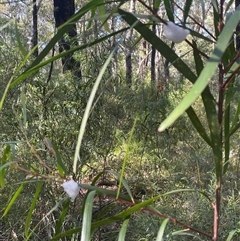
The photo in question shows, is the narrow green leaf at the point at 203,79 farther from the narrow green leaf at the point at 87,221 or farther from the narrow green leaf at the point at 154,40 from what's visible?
the narrow green leaf at the point at 87,221

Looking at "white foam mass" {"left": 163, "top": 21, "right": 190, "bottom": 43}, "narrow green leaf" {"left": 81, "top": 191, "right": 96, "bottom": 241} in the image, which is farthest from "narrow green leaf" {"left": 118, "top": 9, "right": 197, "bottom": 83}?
"narrow green leaf" {"left": 81, "top": 191, "right": 96, "bottom": 241}

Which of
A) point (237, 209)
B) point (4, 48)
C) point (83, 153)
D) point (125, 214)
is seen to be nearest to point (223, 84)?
point (125, 214)

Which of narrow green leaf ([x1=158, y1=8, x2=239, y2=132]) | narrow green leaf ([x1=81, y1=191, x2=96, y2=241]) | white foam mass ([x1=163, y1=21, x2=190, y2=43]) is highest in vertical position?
white foam mass ([x1=163, y1=21, x2=190, y2=43])

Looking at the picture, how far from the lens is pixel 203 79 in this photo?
0.86 ft

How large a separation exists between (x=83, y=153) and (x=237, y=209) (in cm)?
65

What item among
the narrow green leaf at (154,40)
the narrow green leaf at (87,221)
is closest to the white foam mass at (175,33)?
the narrow green leaf at (154,40)

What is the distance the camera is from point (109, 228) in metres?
1.68

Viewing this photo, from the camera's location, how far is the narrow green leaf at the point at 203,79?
235mm

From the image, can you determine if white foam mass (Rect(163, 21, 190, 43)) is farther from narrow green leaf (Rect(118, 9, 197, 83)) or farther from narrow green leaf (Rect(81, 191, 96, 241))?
narrow green leaf (Rect(81, 191, 96, 241))

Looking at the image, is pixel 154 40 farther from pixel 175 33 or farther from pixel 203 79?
pixel 203 79

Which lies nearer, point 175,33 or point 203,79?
point 203,79

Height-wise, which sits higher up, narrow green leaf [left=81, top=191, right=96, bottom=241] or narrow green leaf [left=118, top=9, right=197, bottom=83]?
narrow green leaf [left=118, top=9, right=197, bottom=83]

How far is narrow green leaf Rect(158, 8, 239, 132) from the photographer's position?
0.77 ft

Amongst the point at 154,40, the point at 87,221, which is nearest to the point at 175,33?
the point at 154,40
